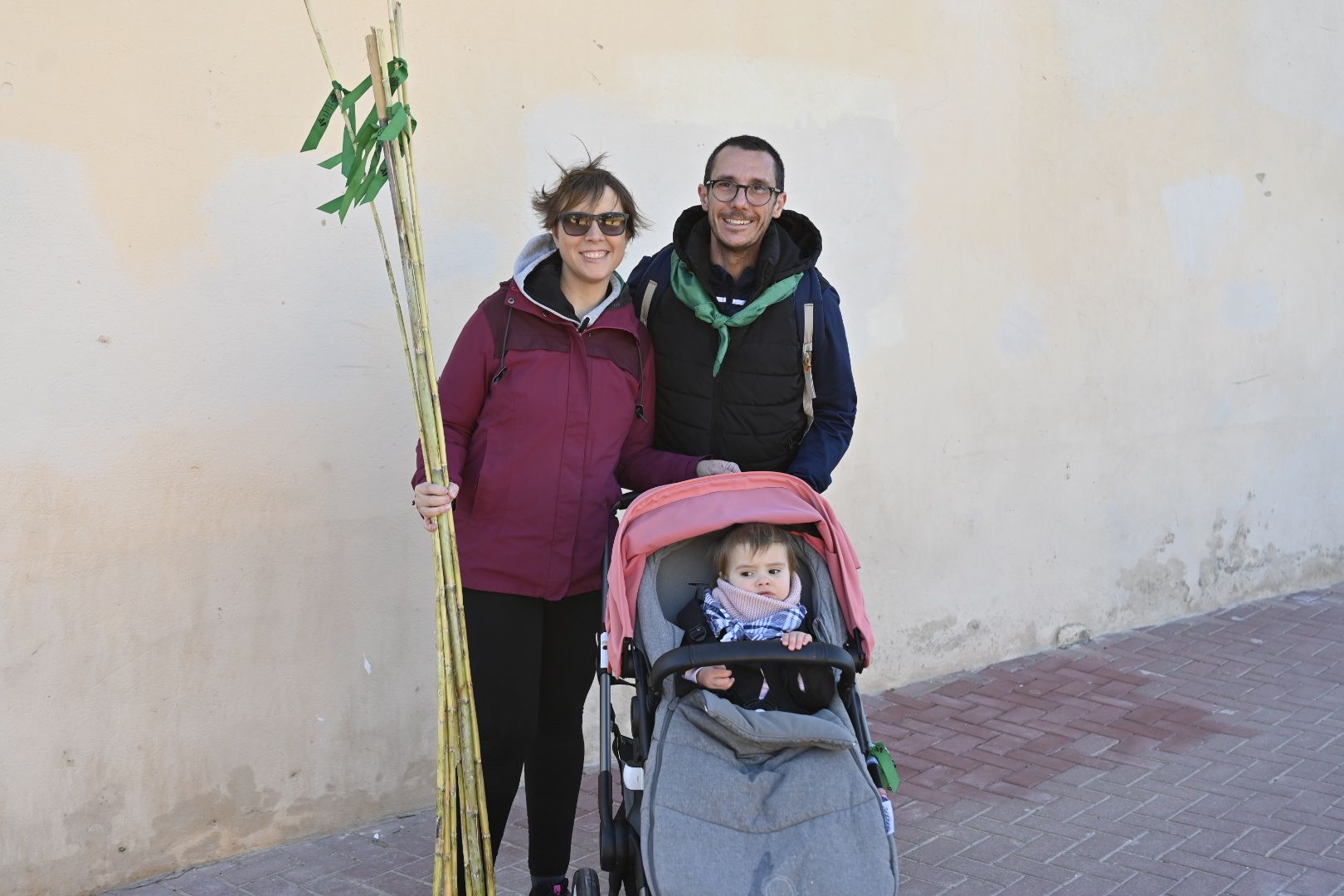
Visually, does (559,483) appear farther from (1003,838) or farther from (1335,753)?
(1335,753)

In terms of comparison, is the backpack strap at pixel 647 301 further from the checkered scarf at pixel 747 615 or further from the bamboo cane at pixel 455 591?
the checkered scarf at pixel 747 615

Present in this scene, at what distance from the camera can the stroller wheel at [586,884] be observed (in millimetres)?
3250

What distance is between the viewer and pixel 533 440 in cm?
346

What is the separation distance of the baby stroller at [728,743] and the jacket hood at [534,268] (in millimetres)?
505

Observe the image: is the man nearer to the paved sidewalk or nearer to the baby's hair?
the baby's hair

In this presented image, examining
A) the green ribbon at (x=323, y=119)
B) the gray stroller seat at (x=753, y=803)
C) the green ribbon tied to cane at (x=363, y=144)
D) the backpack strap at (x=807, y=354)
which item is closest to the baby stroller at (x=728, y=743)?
the gray stroller seat at (x=753, y=803)

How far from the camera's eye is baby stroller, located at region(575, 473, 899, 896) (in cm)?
283

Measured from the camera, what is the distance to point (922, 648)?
6.26 meters

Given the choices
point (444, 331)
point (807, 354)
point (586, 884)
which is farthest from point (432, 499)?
point (444, 331)

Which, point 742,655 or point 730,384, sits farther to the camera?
point 730,384

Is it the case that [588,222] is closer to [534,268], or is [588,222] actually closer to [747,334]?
[534,268]

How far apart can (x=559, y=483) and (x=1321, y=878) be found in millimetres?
2682

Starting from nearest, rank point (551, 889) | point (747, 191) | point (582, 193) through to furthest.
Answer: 1. point (582, 193)
2. point (747, 191)
3. point (551, 889)

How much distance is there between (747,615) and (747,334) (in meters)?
0.77
